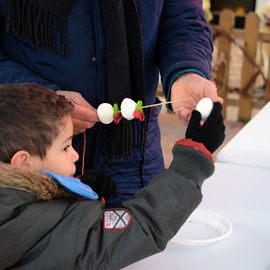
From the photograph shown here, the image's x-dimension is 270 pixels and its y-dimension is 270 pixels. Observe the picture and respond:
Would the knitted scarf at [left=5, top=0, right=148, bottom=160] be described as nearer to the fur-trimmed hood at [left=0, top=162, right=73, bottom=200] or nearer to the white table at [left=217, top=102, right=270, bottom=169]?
the white table at [left=217, top=102, right=270, bottom=169]

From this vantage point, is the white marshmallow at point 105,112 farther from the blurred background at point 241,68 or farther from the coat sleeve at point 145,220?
the blurred background at point 241,68

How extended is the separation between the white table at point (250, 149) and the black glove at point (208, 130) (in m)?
0.42

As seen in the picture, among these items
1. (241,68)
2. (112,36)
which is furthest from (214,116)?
(241,68)

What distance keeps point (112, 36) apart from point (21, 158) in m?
0.51

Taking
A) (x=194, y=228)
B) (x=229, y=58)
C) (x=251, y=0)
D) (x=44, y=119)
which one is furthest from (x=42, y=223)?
(x=251, y=0)

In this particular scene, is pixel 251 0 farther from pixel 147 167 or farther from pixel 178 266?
pixel 178 266

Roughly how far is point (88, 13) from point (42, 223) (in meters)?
0.67

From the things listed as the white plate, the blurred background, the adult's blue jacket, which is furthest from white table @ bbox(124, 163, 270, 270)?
the blurred background

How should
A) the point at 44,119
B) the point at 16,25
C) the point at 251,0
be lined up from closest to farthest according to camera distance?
the point at 44,119 → the point at 16,25 → the point at 251,0

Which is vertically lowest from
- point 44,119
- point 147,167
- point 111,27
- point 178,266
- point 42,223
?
point 147,167

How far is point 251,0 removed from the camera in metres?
8.01

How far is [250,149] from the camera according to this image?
4.39 ft

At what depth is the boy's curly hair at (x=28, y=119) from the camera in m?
0.87

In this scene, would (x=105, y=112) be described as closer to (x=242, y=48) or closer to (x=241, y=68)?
(x=242, y=48)
